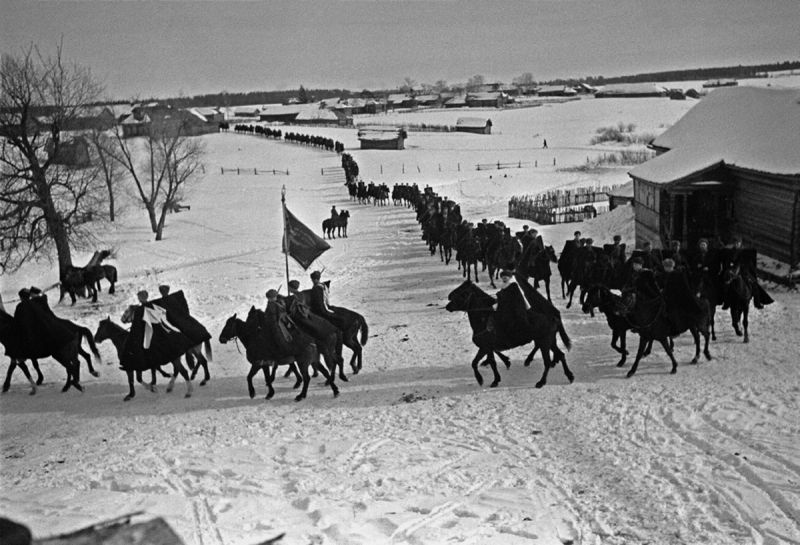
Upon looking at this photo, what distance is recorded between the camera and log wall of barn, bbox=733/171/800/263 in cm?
1814

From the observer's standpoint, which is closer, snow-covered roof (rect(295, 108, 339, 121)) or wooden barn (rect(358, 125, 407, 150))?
wooden barn (rect(358, 125, 407, 150))

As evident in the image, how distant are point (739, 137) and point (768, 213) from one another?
3217 mm

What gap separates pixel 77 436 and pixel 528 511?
652 cm

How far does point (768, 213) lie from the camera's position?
1966 cm

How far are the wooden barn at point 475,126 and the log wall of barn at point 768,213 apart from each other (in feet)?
231

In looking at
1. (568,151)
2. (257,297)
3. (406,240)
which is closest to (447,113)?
(568,151)

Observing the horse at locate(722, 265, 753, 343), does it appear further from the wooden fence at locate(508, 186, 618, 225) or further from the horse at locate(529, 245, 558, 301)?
the wooden fence at locate(508, 186, 618, 225)

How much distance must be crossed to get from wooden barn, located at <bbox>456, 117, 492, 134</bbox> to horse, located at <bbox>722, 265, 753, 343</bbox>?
78857 millimetres

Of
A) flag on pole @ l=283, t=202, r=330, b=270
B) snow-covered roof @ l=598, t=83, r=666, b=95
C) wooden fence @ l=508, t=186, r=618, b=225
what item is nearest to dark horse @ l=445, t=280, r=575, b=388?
flag on pole @ l=283, t=202, r=330, b=270

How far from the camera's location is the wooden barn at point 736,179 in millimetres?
18859

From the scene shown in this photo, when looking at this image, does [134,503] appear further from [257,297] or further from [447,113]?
[447,113]

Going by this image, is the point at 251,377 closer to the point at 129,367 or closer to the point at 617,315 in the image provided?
the point at 129,367

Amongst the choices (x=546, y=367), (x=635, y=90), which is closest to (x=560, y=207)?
→ (x=546, y=367)

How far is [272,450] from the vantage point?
900 centimetres
